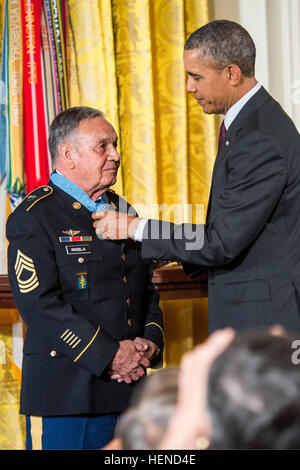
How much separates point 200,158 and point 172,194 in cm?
23

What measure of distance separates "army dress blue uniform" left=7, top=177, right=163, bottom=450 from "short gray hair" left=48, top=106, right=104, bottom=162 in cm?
14

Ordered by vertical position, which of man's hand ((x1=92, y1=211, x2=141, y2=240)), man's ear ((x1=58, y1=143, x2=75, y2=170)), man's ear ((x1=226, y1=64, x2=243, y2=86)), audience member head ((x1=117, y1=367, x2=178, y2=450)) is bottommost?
man's hand ((x1=92, y1=211, x2=141, y2=240))

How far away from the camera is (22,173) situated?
2885mm

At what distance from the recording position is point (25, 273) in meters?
1.64

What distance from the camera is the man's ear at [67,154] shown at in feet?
5.83

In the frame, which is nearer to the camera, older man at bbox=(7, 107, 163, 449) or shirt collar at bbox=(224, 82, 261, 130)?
older man at bbox=(7, 107, 163, 449)

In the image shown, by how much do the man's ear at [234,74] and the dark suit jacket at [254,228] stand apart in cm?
7

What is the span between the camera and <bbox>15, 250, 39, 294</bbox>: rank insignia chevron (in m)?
1.63

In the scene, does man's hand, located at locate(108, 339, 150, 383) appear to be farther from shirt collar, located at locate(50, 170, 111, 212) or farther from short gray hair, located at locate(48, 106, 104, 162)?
short gray hair, located at locate(48, 106, 104, 162)

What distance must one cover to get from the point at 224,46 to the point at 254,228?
54 centimetres

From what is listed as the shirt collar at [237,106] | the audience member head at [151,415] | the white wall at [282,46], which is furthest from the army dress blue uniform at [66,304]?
the white wall at [282,46]

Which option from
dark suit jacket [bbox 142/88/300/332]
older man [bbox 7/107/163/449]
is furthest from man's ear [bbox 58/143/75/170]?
dark suit jacket [bbox 142/88/300/332]

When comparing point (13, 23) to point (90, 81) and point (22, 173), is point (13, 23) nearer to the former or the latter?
point (90, 81)

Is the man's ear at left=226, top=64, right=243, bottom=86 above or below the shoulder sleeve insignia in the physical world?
above
